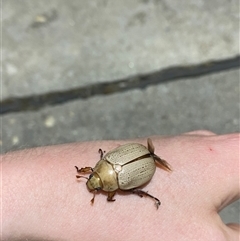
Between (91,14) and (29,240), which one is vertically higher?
(91,14)

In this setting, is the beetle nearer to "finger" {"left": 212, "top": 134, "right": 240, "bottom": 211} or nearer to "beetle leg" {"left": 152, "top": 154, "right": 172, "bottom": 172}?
"beetle leg" {"left": 152, "top": 154, "right": 172, "bottom": 172}

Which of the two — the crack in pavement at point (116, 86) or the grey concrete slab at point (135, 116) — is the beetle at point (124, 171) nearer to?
the grey concrete slab at point (135, 116)

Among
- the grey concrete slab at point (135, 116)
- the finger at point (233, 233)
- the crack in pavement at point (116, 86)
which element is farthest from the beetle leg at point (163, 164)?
the crack in pavement at point (116, 86)

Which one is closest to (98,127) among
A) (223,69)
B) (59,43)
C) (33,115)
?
(33,115)

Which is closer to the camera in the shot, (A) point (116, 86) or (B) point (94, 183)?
(B) point (94, 183)

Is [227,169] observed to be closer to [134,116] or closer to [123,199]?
[123,199]

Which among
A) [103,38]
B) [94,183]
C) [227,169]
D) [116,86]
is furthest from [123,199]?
[103,38]

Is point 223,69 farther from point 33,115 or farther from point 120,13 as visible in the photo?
point 33,115
